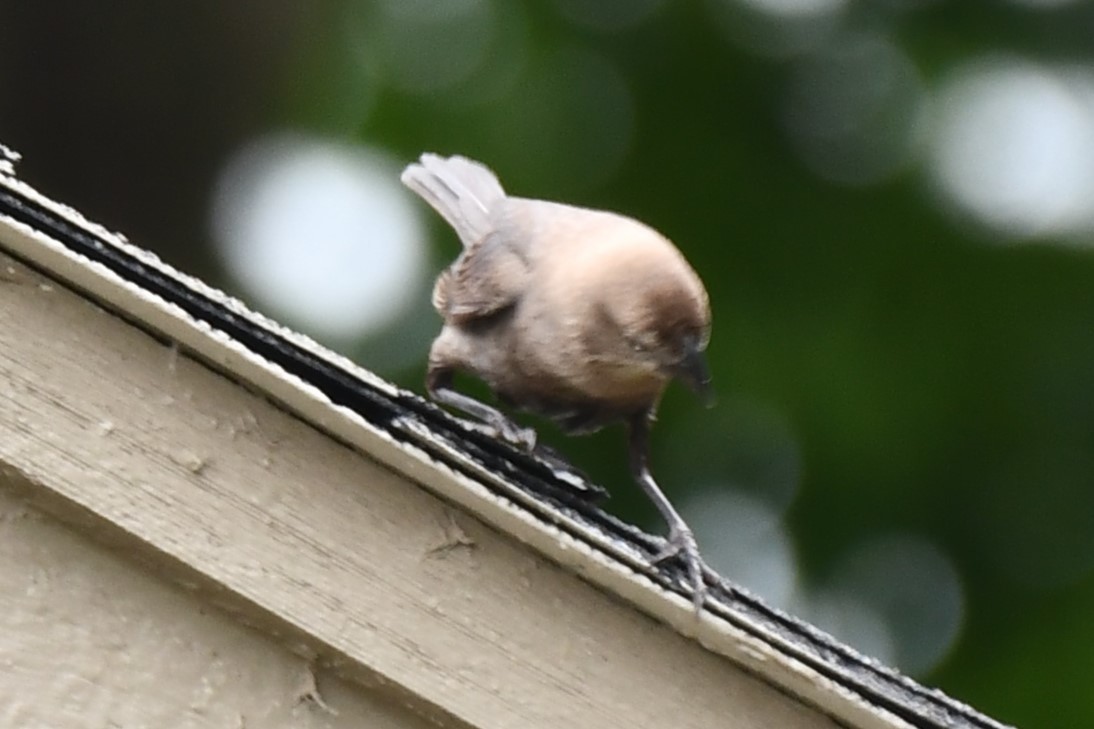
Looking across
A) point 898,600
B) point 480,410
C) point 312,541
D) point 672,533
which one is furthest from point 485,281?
point 898,600

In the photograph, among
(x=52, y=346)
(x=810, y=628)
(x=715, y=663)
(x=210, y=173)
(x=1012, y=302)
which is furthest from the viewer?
(x=1012, y=302)

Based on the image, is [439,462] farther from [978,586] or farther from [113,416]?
[978,586]

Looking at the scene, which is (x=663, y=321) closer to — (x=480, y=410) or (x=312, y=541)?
(x=480, y=410)

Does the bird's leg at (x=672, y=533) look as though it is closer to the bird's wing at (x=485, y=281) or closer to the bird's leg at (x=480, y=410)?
the bird's leg at (x=480, y=410)

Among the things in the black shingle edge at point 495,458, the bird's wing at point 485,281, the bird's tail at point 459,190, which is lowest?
the black shingle edge at point 495,458

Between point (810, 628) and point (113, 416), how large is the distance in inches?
37.5

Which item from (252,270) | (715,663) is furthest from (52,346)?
(252,270)

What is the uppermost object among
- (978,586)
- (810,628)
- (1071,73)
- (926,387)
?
(1071,73)

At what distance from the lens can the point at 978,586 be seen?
228 inches

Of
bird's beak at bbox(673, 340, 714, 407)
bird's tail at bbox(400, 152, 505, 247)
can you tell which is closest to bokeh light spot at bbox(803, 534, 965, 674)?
bird's tail at bbox(400, 152, 505, 247)

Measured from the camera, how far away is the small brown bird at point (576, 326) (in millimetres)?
3014

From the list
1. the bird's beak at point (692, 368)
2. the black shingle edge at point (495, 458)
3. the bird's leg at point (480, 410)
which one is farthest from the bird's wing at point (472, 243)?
the black shingle edge at point (495, 458)

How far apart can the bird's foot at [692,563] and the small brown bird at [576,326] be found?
372mm

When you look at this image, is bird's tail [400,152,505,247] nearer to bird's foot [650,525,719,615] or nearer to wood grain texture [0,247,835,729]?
bird's foot [650,525,719,615]
